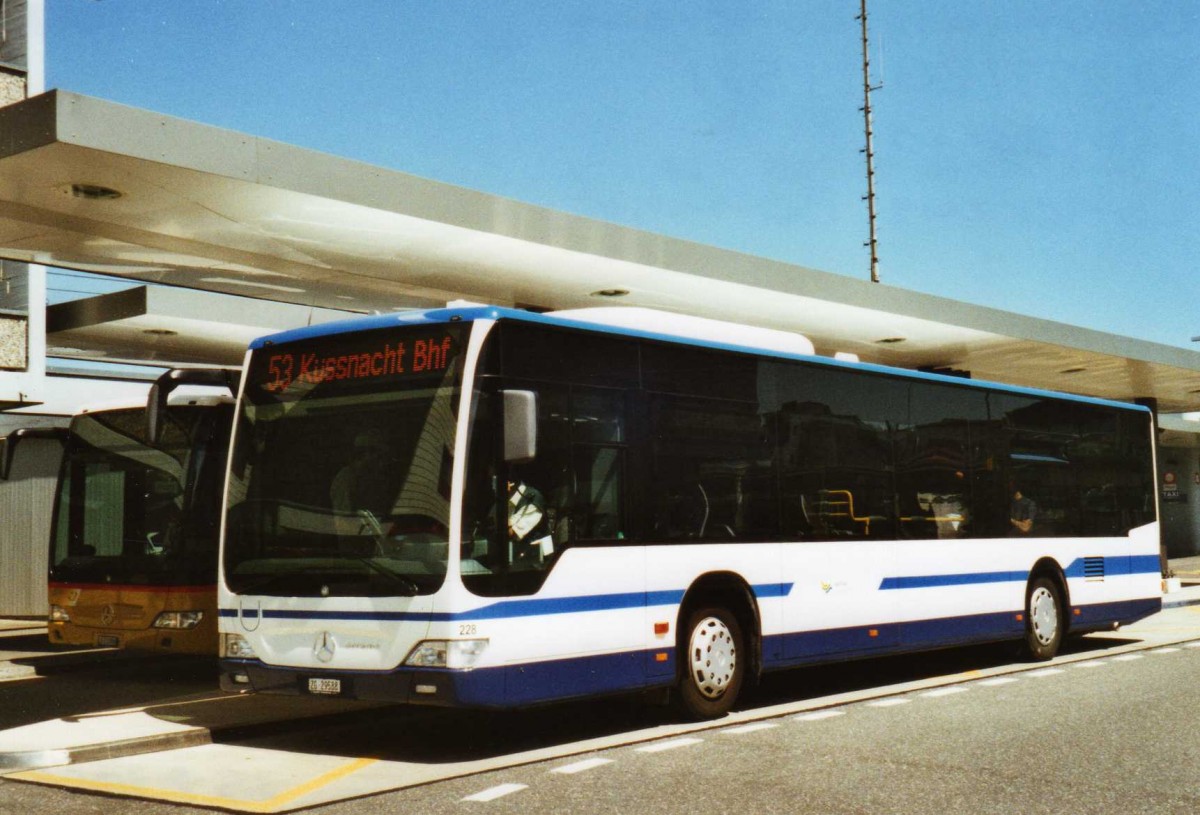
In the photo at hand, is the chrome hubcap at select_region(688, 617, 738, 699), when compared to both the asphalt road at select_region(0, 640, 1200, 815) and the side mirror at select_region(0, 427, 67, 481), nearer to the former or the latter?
the asphalt road at select_region(0, 640, 1200, 815)

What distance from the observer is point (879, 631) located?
12.7 m

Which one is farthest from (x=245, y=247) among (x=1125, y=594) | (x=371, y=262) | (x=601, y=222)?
(x=1125, y=594)

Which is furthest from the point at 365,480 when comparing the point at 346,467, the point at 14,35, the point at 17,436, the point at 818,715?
the point at 14,35

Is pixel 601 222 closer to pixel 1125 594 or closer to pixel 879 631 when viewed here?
pixel 879 631

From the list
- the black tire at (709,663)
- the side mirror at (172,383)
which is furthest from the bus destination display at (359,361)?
the black tire at (709,663)

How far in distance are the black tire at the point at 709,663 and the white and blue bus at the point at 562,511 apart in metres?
0.02

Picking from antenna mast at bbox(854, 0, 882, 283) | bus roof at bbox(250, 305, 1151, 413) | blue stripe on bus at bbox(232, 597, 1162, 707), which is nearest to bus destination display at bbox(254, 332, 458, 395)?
bus roof at bbox(250, 305, 1151, 413)

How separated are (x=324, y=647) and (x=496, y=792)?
1986mm

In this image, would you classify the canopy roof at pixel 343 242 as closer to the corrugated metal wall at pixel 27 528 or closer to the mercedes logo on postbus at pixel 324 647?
the corrugated metal wall at pixel 27 528

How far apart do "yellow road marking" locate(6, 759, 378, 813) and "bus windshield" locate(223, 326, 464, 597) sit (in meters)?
1.21

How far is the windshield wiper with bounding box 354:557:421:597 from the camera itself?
868cm

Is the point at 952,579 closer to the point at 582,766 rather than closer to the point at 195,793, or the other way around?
the point at 582,766

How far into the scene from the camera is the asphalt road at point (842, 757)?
7.33 metres

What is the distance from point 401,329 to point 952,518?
7.10 metres
